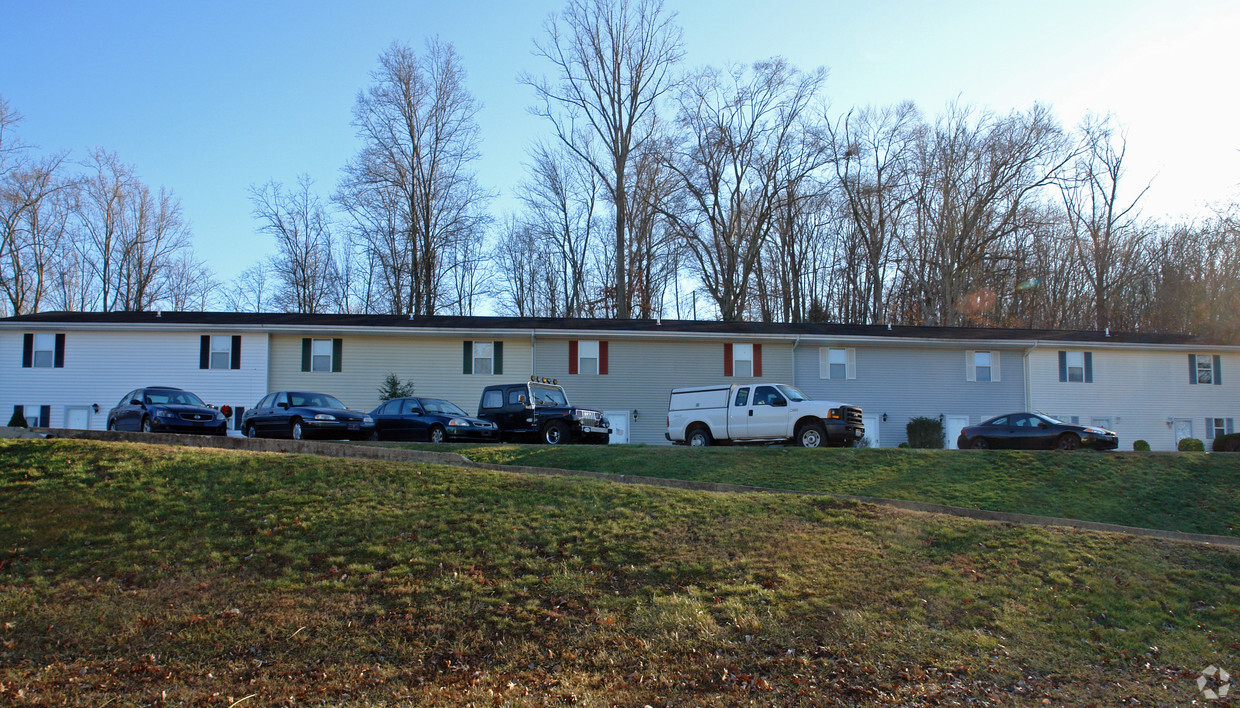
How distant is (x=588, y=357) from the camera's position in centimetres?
2786

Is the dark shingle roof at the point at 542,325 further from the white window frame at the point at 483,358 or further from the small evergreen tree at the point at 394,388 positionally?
the small evergreen tree at the point at 394,388

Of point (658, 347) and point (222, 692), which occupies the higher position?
point (658, 347)

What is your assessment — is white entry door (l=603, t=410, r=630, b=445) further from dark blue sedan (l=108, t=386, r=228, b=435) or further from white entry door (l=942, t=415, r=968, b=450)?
dark blue sedan (l=108, t=386, r=228, b=435)

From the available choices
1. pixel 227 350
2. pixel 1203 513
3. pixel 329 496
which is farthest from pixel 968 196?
pixel 329 496

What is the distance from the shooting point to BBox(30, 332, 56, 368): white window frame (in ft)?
85.8

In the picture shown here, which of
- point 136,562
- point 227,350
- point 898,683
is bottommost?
point 898,683

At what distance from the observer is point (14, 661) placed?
6.77 m

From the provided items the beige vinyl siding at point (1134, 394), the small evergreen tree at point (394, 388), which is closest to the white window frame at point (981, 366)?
the beige vinyl siding at point (1134, 394)

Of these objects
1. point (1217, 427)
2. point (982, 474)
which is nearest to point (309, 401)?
point (982, 474)

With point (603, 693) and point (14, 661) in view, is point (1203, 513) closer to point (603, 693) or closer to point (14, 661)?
point (603, 693)

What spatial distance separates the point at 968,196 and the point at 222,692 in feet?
140

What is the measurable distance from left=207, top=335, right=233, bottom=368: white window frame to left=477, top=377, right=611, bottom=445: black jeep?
10.7 m

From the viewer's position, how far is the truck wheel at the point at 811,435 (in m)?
19.1

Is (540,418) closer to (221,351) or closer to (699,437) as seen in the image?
(699,437)
